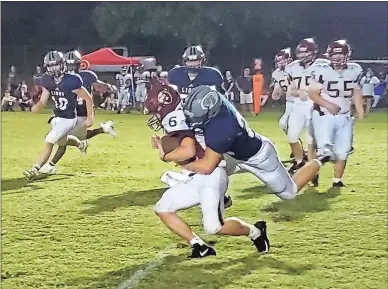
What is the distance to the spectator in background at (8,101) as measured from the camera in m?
2.59

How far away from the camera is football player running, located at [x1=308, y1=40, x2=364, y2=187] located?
261cm

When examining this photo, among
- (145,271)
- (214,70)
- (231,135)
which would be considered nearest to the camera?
(231,135)

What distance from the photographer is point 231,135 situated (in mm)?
2250

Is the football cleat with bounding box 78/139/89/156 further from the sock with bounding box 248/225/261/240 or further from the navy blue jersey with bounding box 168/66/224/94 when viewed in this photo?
the sock with bounding box 248/225/261/240

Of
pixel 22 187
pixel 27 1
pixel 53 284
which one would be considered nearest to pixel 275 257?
pixel 53 284

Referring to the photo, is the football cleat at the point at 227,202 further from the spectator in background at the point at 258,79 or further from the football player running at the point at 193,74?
the spectator in background at the point at 258,79

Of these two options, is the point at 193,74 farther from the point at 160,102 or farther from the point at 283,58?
the point at 283,58

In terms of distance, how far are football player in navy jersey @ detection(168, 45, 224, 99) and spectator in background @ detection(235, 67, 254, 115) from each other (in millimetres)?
102

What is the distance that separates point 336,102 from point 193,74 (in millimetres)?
524

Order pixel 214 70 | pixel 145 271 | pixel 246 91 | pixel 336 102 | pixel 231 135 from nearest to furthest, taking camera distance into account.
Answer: pixel 231 135, pixel 145 271, pixel 214 70, pixel 246 91, pixel 336 102

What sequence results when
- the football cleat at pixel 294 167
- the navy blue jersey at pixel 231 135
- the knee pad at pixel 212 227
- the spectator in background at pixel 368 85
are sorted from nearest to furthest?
1. the navy blue jersey at pixel 231 135
2. the knee pad at pixel 212 227
3. the football cleat at pixel 294 167
4. the spectator in background at pixel 368 85

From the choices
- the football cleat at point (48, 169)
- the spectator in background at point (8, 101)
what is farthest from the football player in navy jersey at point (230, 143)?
the spectator in background at point (8, 101)

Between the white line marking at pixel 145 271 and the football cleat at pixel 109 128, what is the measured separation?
0.46 m

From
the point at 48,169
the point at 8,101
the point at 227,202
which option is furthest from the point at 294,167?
the point at 8,101
